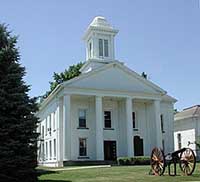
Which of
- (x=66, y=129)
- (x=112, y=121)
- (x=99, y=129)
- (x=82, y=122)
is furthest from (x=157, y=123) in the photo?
(x=66, y=129)

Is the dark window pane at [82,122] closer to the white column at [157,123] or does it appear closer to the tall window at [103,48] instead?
the white column at [157,123]

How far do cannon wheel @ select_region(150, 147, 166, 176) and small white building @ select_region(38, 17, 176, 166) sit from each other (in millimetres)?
17526

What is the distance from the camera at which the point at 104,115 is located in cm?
4112

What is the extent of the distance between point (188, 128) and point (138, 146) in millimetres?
8342

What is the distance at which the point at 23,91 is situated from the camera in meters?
17.9

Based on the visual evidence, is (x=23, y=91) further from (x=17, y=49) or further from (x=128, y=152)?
(x=128, y=152)

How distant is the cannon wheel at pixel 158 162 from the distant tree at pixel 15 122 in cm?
600

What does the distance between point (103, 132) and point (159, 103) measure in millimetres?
6772

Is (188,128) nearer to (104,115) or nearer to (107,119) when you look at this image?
(107,119)

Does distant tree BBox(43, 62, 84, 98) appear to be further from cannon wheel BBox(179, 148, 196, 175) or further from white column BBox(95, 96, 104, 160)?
cannon wheel BBox(179, 148, 196, 175)

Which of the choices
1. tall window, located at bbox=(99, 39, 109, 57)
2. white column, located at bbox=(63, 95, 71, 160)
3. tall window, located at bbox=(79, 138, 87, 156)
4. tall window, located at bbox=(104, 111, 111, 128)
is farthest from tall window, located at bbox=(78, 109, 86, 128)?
tall window, located at bbox=(99, 39, 109, 57)

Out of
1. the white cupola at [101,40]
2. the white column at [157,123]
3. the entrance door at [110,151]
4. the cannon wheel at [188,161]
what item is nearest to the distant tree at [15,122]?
the cannon wheel at [188,161]

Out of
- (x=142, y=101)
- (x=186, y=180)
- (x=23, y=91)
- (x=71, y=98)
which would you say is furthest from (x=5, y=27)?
(x=142, y=101)

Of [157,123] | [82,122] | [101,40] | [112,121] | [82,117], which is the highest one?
[101,40]
